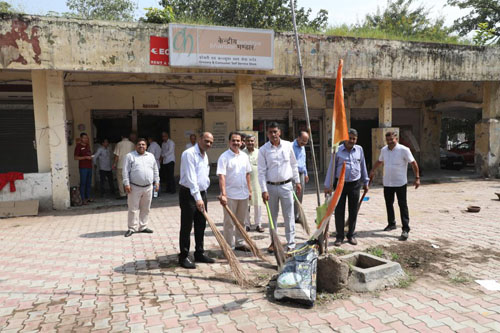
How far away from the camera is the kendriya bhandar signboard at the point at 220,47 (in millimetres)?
8477

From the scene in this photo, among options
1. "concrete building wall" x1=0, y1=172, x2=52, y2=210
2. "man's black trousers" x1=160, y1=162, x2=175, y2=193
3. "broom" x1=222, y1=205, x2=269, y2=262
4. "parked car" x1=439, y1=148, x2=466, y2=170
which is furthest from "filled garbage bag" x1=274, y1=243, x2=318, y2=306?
"parked car" x1=439, y1=148, x2=466, y2=170

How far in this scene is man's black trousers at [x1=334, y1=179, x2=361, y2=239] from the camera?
5492mm

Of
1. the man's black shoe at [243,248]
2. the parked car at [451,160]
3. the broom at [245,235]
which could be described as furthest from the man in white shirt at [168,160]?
the parked car at [451,160]

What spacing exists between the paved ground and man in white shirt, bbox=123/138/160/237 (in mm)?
315

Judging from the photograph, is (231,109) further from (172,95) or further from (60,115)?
(60,115)

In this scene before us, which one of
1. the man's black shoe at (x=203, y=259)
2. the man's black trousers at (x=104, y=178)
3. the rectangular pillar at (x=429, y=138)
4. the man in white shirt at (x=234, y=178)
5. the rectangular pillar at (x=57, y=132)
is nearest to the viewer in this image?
the man's black shoe at (x=203, y=259)

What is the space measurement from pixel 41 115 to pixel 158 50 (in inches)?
121

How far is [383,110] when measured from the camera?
11.6 m

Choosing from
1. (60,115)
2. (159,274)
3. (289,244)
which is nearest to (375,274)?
(289,244)

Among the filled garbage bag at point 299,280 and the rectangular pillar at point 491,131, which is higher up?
the rectangular pillar at point 491,131

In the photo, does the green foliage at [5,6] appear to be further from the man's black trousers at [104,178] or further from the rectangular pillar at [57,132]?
the man's black trousers at [104,178]

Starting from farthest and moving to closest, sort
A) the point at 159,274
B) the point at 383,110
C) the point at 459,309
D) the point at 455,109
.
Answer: the point at 455,109, the point at 383,110, the point at 159,274, the point at 459,309

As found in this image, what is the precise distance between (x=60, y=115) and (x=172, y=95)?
14.5ft

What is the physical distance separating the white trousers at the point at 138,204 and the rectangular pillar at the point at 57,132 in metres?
3.15
